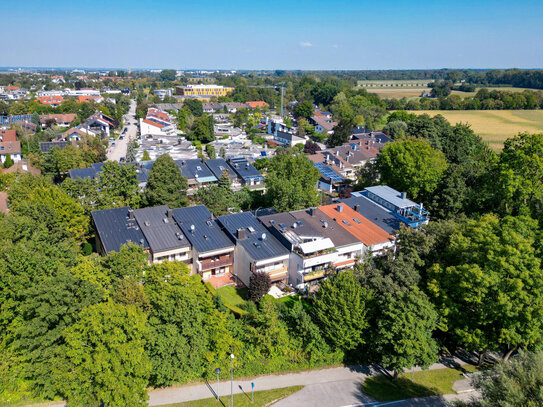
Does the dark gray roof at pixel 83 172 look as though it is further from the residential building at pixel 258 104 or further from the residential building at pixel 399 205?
the residential building at pixel 258 104

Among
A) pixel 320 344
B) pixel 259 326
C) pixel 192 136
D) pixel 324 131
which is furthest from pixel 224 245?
pixel 324 131

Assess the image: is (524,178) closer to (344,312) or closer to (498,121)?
(344,312)

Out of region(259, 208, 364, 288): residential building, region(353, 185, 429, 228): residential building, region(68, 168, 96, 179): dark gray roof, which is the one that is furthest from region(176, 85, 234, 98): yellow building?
region(259, 208, 364, 288): residential building

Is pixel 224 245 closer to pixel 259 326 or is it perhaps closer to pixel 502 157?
pixel 259 326

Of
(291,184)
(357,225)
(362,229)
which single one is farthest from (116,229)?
(362,229)

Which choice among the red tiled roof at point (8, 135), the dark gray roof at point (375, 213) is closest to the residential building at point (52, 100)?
the red tiled roof at point (8, 135)

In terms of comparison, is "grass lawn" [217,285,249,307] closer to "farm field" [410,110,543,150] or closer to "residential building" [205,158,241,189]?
"residential building" [205,158,241,189]
